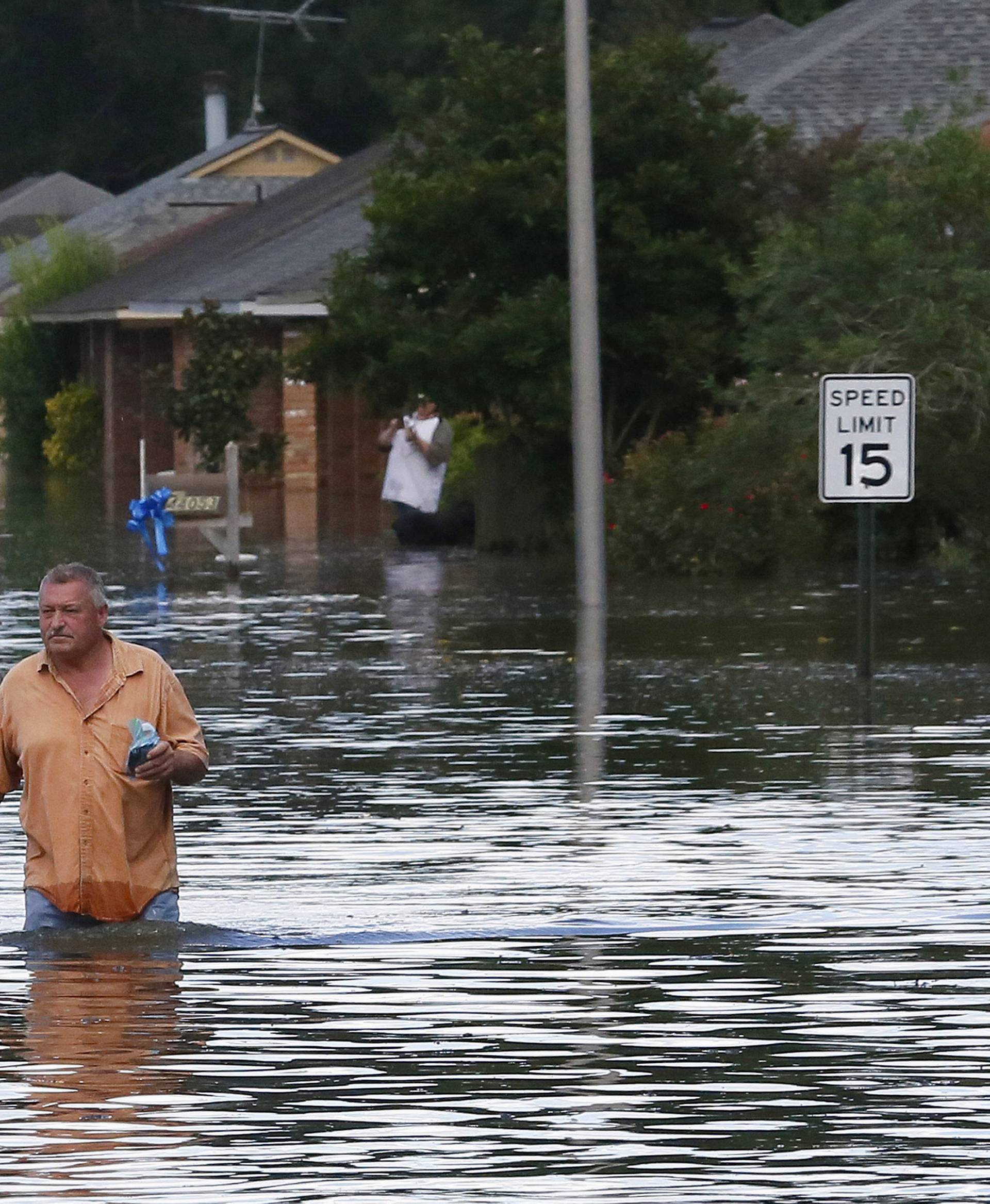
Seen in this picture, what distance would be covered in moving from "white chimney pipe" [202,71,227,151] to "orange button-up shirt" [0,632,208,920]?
72606 mm

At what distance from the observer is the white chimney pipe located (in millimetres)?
80875

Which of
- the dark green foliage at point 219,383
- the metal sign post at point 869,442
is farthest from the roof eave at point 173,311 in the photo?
the metal sign post at point 869,442

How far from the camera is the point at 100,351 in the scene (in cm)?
5866

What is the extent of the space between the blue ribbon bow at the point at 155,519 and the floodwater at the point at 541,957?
29.1 feet

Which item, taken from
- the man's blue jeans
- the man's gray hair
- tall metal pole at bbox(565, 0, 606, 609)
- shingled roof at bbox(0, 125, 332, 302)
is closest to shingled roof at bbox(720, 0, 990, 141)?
tall metal pole at bbox(565, 0, 606, 609)

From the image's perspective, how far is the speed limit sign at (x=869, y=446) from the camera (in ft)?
55.6

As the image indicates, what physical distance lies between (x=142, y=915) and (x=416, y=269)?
19.7 metres

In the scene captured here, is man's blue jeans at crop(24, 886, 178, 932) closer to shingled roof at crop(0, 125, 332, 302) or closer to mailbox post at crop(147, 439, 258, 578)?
mailbox post at crop(147, 439, 258, 578)

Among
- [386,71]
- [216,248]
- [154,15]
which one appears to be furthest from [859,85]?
[154,15]

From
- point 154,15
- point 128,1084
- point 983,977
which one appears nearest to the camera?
point 128,1084

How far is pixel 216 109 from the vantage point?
8081cm

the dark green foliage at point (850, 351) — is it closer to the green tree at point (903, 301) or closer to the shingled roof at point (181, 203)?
the green tree at point (903, 301)

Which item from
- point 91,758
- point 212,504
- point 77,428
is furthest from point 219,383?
point 91,758

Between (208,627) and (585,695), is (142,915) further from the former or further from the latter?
(208,627)
